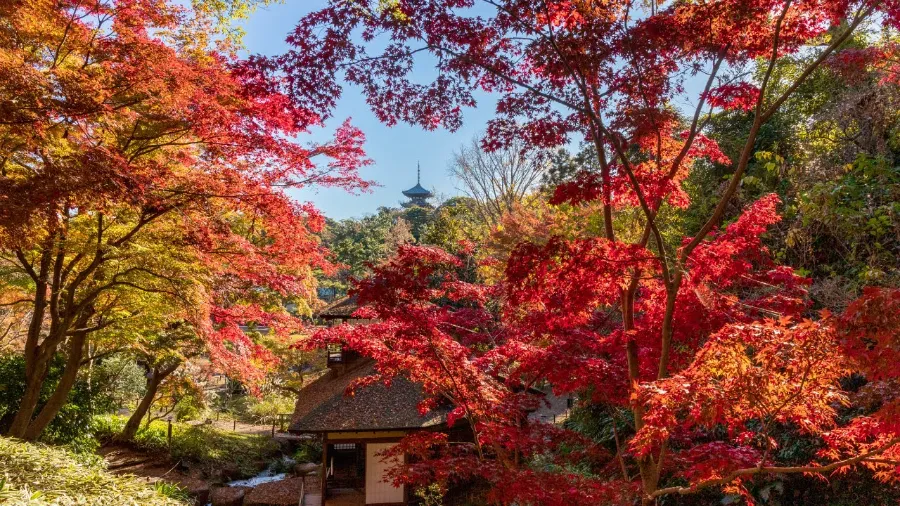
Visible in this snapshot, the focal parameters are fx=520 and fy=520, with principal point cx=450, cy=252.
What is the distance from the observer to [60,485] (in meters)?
4.12

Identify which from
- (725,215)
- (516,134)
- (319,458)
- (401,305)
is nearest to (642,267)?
(516,134)

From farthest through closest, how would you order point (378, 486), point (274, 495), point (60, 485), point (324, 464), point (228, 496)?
point (228, 496), point (274, 495), point (378, 486), point (324, 464), point (60, 485)

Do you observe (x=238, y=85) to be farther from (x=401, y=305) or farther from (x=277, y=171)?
(x=401, y=305)

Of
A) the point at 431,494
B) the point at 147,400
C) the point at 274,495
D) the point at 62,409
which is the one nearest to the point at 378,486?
the point at 431,494

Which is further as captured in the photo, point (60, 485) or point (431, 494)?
point (431, 494)

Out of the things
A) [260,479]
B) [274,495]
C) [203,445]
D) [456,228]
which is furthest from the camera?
[456,228]

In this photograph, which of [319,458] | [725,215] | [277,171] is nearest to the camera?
[277,171]

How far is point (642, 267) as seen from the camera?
4.00 metres

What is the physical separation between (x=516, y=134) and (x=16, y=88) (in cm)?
443

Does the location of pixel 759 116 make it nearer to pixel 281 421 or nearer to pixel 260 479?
pixel 260 479

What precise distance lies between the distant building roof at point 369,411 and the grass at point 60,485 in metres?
4.55

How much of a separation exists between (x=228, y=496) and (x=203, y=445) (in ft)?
12.5

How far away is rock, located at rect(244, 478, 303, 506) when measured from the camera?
443 inches

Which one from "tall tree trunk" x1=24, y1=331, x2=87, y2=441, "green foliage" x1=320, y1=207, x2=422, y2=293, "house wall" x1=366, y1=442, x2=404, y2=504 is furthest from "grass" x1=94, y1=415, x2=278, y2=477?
"green foliage" x1=320, y1=207, x2=422, y2=293
